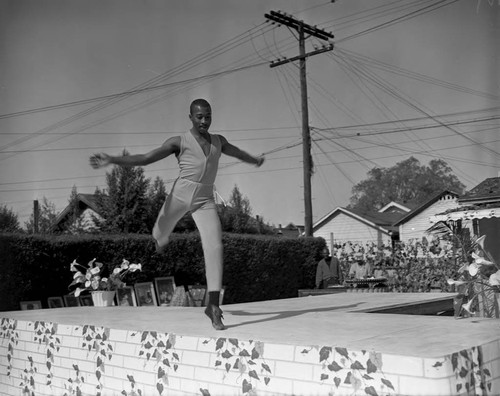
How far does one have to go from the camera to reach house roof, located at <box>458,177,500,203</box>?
1044cm

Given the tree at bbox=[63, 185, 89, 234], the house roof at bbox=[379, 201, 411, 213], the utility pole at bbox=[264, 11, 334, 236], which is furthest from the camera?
the house roof at bbox=[379, 201, 411, 213]

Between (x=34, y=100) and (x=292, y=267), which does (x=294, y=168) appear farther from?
(x=34, y=100)

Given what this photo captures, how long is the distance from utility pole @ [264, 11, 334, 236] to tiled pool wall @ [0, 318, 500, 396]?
12.5 meters

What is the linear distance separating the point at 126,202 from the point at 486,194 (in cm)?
1311

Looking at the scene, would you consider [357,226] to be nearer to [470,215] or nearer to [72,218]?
[72,218]

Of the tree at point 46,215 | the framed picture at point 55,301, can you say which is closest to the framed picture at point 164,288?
the framed picture at point 55,301

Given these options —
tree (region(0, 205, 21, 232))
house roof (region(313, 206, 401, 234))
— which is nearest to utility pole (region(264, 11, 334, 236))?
tree (region(0, 205, 21, 232))

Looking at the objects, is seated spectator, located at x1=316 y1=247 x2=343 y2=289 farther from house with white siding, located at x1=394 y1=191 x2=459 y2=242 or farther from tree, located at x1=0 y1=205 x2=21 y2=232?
house with white siding, located at x1=394 y1=191 x2=459 y2=242

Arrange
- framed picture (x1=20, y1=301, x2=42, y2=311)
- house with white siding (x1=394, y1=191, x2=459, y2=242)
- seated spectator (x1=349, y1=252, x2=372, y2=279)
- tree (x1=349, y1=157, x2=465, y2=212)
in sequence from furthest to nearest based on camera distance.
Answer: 1. tree (x1=349, y1=157, x2=465, y2=212)
2. house with white siding (x1=394, y1=191, x2=459, y2=242)
3. seated spectator (x1=349, y1=252, x2=372, y2=279)
4. framed picture (x1=20, y1=301, x2=42, y2=311)

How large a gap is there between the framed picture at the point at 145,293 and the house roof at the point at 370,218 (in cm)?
2812

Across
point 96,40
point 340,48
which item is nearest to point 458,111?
point 340,48

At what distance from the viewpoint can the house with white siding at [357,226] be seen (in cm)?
3716

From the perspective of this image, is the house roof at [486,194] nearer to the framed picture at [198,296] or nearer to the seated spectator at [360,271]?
the seated spectator at [360,271]

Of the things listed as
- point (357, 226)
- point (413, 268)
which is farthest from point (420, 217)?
point (413, 268)
